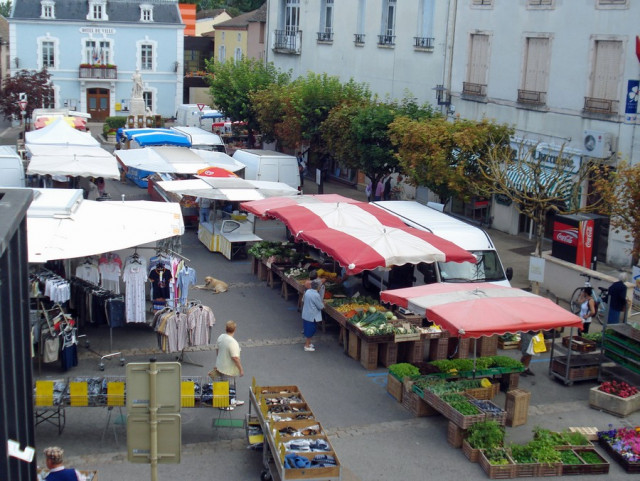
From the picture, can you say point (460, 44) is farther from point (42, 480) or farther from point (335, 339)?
point (42, 480)

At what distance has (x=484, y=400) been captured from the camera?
12086 millimetres

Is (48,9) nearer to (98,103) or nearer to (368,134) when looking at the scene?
(98,103)

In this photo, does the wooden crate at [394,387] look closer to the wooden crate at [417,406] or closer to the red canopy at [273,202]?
the wooden crate at [417,406]

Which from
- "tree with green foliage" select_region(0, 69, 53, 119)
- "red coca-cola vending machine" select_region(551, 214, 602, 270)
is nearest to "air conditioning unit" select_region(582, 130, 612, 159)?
"red coca-cola vending machine" select_region(551, 214, 602, 270)

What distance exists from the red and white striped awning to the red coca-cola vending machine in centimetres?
395

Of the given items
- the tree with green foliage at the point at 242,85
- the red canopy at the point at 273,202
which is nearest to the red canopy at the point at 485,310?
the red canopy at the point at 273,202

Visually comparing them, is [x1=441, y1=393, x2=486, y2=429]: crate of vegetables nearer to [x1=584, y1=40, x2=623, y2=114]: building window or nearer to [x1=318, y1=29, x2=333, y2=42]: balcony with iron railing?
[x1=584, y1=40, x2=623, y2=114]: building window

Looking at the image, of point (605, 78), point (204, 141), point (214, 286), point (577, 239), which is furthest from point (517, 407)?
point (204, 141)

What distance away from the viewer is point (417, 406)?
1230cm

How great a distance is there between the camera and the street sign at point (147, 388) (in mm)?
7152

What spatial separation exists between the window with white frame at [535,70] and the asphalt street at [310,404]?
10.8 m

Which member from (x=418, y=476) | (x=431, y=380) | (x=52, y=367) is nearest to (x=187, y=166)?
(x=52, y=367)

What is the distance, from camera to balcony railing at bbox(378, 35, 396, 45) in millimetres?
31730

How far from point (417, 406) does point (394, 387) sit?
29.6 inches
